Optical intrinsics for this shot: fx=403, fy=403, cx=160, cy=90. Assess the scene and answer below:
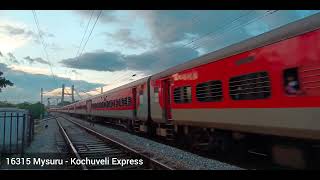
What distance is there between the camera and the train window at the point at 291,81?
8023 mm

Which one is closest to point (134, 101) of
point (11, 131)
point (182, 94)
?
point (182, 94)

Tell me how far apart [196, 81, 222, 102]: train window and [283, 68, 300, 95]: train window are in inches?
118

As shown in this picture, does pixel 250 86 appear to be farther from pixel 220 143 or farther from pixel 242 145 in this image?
pixel 220 143

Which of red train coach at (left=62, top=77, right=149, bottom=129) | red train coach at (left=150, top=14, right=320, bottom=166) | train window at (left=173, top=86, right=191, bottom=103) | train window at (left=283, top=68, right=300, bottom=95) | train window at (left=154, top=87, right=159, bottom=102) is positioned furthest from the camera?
red train coach at (left=62, top=77, right=149, bottom=129)

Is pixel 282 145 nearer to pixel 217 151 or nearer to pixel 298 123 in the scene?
pixel 298 123

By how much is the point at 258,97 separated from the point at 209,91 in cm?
271

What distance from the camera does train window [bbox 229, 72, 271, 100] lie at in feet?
29.7

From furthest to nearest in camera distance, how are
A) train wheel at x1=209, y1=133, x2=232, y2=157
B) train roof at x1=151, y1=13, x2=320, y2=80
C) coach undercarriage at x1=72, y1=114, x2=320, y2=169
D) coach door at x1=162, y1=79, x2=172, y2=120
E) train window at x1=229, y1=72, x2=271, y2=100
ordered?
coach door at x1=162, y1=79, x2=172, y2=120, train wheel at x1=209, y1=133, x2=232, y2=157, train window at x1=229, y1=72, x2=271, y2=100, coach undercarriage at x1=72, y1=114, x2=320, y2=169, train roof at x1=151, y1=13, x2=320, y2=80

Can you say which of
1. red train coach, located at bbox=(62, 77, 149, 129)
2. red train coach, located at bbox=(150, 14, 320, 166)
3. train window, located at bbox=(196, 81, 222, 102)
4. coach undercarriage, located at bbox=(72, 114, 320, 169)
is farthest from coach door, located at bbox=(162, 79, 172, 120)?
train window, located at bbox=(196, 81, 222, 102)

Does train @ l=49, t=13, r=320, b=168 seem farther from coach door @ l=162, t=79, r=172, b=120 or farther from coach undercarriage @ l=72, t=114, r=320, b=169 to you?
coach door @ l=162, t=79, r=172, b=120

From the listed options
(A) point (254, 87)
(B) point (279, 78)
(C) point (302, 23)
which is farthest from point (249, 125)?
(C) point (302, 23)

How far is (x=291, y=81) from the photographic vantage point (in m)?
8.18

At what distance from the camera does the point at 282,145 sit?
8.98 meters
